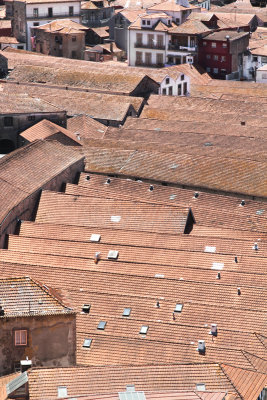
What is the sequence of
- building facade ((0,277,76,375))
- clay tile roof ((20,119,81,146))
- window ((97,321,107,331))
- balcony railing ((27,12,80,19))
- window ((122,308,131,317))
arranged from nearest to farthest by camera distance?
building facade ((0,277,76,375)) < window ((97,321,107,331)) < window ((122,308,131,317)) < clay tile roof ((20,119,81,146)) < balcony railing ((27,12,80,19))

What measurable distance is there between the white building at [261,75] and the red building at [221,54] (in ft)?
11.5

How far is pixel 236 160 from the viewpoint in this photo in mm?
87438

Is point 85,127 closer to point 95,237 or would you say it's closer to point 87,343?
point 95,237

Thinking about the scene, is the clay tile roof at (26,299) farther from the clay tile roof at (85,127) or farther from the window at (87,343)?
the clay tile roof at (85,127)

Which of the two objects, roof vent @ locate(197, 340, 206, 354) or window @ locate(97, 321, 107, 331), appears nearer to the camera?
roof vent @ locate(197, 340, 206, 354)

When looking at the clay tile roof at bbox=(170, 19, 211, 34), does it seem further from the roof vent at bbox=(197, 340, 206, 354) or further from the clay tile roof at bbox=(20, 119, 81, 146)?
the roof vent at bbox=(197, 340, 206, 354)

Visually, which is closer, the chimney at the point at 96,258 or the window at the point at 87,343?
the window at the point at 87,343

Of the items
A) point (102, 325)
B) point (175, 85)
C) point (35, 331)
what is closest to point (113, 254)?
point (102, 325)

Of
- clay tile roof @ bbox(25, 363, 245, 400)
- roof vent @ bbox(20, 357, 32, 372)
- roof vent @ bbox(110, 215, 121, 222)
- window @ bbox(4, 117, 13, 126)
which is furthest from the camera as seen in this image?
window @ bbox(4, 117, 13, 126)

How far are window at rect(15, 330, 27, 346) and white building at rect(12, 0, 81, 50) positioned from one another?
96394mm

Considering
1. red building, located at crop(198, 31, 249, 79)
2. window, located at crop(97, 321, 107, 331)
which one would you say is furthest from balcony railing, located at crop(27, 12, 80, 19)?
window, located at crop(97, 321, 107, 331)

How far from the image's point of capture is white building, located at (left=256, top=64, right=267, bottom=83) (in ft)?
431

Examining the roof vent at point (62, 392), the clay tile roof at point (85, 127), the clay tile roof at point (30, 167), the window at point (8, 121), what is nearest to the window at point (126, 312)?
the roof vent at point (62, 392)

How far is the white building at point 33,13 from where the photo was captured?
141625mm
